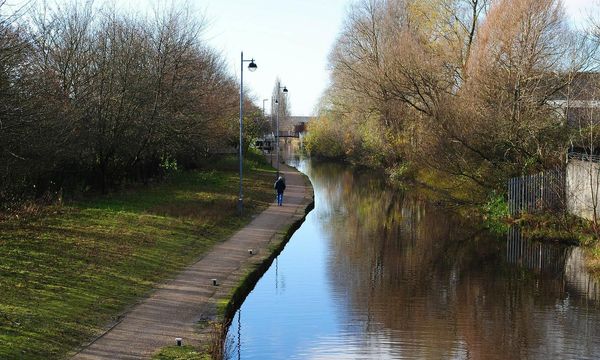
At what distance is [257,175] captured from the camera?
155 feet

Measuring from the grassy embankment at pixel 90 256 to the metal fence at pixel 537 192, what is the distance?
34.4 ft

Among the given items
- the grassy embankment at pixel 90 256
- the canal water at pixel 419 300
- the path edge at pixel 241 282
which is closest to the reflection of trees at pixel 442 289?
the canal water at pixel 419 300

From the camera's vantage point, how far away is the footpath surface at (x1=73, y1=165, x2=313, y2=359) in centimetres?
1002

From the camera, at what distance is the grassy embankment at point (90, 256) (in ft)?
34.5

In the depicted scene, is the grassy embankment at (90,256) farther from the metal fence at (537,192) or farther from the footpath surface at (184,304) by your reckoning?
the metal fence at (537,192)

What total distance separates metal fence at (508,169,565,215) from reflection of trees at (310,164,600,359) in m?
2.22

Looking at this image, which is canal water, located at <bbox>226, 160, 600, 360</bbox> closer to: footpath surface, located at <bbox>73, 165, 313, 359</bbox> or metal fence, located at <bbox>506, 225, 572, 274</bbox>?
metal fence, located at <bbox>506, 225, 572, 274</bbox>

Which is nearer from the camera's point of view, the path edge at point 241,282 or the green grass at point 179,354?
the green grass at point 179,354

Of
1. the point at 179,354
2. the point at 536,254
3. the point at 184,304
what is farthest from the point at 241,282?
the point at 536,254

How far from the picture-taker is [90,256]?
16047mm

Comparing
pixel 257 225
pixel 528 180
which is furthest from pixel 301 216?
pixel 528 180

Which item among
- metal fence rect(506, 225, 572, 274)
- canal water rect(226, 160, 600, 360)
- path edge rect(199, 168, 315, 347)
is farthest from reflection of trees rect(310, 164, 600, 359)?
path edge rect(199, 168, 315, 347)

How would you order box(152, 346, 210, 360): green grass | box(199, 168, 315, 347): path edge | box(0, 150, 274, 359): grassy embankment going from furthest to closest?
1. box(199, 168, 315, 347): path edge
2. box(0, 150, 274, 359): grassy embankment
3. box(152, 346, 210, 360): green grass

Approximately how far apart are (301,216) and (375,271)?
9822mm
